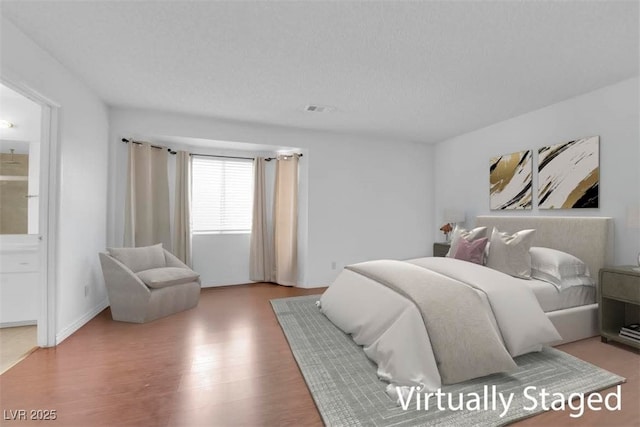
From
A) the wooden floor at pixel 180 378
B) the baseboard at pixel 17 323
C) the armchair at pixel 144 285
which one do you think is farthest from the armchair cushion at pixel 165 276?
the baseboard at pixel 17 323

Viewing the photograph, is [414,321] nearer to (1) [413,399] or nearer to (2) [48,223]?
(1) [413,399]

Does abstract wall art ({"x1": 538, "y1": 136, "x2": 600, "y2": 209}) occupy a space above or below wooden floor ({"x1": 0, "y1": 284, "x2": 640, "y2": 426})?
above

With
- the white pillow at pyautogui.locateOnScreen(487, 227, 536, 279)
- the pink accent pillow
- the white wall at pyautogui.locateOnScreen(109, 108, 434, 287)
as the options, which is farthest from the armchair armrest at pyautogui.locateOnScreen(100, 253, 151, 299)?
the white pillow at pyautogui.locateOnScreen(487, 227, 536, 279)

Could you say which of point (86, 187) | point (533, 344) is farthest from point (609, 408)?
point (86, 187)

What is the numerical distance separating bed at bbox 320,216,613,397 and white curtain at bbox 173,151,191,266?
2.40 meters

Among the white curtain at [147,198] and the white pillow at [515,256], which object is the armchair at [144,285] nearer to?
the white curtain at [147,198]

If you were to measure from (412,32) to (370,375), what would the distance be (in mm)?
2440

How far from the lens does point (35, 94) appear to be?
229cm

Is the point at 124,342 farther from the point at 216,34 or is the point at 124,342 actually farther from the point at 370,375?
the point at 216,34

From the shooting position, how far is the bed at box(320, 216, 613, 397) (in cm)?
190

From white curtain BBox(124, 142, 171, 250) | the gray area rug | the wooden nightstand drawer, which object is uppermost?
white curtain BBox(124, 142, 171, 250)

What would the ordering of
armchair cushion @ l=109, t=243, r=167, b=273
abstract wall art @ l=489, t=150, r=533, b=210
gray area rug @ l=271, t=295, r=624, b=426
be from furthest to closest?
1. abstract wall art @ l=489, t=150, r=533, b=210
2. armchair cushion @ l=109, t=243, r=167, b=273
3. gray area rug @ l=271, t=295, r=624, b=426

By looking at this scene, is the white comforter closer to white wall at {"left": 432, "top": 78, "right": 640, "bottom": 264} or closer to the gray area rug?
the gray area rug

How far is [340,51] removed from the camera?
2.32 m
